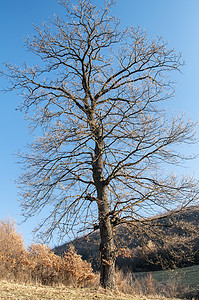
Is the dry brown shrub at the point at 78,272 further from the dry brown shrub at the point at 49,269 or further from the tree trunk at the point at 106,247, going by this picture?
the tree trunk at the point at 106,247

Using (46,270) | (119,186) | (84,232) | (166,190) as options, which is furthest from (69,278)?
(166,190)

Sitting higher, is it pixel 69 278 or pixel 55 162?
pixel 55 162

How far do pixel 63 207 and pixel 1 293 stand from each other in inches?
122

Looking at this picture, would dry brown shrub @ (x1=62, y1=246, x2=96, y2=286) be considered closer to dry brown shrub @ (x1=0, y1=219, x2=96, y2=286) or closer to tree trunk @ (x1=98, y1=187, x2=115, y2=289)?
dry brown shrub @ (x1=0, y1=219, x2=96, y2=286)

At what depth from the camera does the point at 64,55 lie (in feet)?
28.8

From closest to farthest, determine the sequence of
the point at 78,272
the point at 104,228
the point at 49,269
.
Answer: the point at 104,228 → the point at 78,272 → the point at 49,269

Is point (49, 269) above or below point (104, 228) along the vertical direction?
below

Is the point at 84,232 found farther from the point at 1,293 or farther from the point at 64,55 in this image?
the point at 64,55

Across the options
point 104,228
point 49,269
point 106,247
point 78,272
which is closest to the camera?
point 106,247

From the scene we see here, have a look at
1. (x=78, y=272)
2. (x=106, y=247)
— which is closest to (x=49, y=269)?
(x=78, y=272)

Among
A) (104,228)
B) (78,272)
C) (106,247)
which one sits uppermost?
(104,228)

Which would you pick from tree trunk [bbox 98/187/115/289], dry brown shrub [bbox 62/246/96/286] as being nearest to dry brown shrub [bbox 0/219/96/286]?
dry brown shrub [bbox 62/246/96/286]

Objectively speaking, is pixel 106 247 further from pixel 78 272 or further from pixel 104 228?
pixel 78 272

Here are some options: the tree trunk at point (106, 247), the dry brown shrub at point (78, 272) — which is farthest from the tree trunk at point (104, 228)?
the dry brown shrub at point (78, 272)
